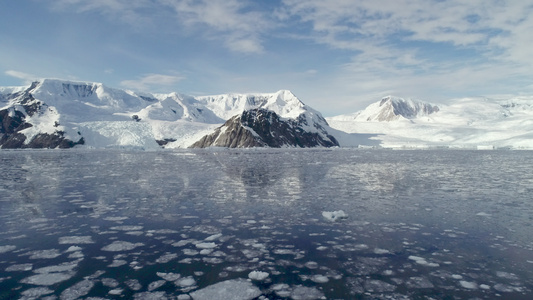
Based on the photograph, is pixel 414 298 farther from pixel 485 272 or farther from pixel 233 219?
pixel 233 219

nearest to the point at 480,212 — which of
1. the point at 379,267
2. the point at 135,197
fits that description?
the point at 379,267

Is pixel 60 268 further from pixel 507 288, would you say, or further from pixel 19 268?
pixel 507 288

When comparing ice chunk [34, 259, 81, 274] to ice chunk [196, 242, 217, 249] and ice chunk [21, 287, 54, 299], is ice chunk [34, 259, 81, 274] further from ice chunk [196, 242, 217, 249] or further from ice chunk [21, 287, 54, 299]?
ice chunk [196, 242, 217, 249]

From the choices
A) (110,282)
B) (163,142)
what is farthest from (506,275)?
(163,142)

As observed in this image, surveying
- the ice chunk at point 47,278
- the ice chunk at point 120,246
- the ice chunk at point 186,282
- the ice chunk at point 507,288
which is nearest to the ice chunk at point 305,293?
the ice chunk at point 186,282

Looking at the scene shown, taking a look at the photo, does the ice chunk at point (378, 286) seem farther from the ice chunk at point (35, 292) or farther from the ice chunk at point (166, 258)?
the ice chunk at point (35, 292)
